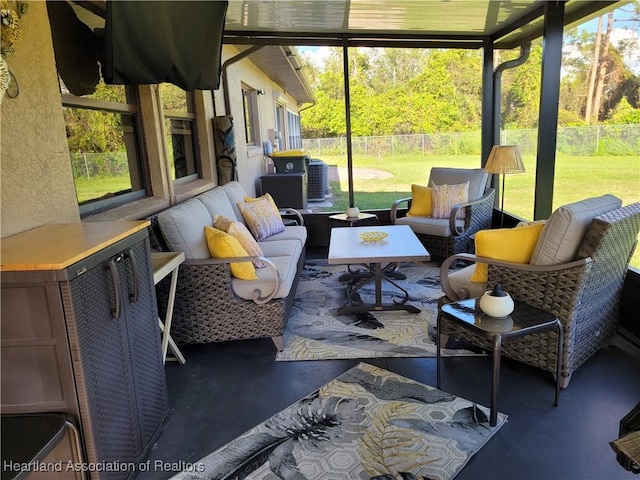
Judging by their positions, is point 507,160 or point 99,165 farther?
point 507,160

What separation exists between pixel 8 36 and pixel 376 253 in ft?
7.84

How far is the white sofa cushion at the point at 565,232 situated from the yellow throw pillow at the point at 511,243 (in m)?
0.09

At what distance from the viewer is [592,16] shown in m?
3.96

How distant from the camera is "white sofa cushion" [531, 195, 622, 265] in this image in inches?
83.2

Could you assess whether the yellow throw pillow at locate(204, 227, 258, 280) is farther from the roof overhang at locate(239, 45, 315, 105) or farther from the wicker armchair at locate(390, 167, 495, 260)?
the roof overhang at locate(239, 45, 315, 105)

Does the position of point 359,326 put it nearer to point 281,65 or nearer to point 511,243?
point 511,243

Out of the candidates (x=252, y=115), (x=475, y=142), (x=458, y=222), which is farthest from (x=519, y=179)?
(x=252, y=115)

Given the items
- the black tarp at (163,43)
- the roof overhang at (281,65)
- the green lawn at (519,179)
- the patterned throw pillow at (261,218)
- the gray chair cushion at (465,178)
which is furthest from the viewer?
the green lawn at (519,179)

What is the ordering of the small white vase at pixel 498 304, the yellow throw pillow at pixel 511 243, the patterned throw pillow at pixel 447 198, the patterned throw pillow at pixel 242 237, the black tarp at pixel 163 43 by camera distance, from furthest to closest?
the patterned throw pillow at pixel 447 198, the patterned throw pillow at pixel 242 237, the yellow throw pillow at pixel 511 243, the black tarp at pixel 163 43, the small white vase at pixel 498 304

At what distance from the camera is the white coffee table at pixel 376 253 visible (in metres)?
3.03

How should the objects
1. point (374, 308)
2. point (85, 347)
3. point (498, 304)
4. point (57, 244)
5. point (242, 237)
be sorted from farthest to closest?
point (374, 308), point (242, 237), point (498, 304), point (57, 244), point (85, 347)

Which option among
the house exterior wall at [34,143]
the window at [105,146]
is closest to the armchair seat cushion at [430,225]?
the window at [105,146]

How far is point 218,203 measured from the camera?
3561mm

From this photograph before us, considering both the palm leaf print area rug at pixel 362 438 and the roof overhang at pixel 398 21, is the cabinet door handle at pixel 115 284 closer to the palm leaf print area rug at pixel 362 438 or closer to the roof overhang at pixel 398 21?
the palm leaf print area rug at pixel 362 438
